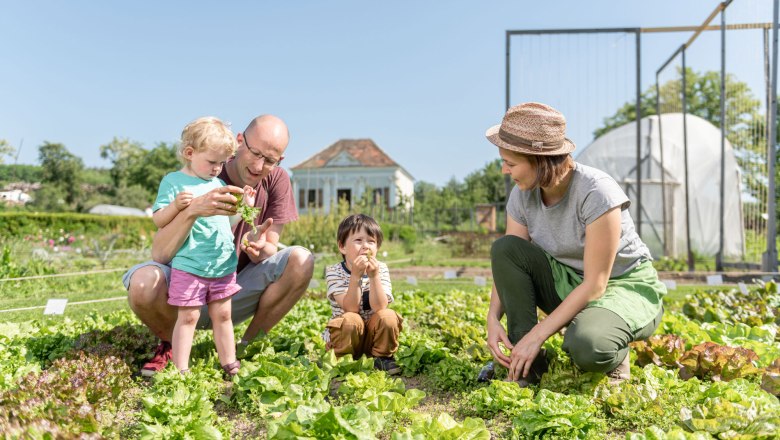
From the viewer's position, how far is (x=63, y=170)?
28078mm

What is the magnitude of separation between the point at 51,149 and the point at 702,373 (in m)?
34.6

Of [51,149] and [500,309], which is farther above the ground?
[51,149]

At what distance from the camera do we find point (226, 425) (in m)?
2.24

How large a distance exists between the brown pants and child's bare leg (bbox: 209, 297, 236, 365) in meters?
0.50

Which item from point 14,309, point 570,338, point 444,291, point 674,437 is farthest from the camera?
point 444,291

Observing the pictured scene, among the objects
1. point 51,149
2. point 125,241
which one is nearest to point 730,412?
point 125,241

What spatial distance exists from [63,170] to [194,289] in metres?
29.4

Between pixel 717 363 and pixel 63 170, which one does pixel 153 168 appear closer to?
pixel 63 170

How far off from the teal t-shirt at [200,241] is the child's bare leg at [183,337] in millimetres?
199

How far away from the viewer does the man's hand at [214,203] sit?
2600 mm

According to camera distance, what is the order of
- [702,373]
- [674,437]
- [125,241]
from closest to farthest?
[674,437]
[702,373]
[125,241]

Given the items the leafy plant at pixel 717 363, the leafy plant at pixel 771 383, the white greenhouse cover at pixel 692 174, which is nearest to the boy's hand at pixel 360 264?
the leafy plant at pixel 717 363

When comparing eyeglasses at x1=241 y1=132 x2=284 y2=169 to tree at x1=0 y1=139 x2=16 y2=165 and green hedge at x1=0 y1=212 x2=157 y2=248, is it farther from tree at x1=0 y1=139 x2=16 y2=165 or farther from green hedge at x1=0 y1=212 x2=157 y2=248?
green hedge at x1=0 y1=212 x2=157 y2=248

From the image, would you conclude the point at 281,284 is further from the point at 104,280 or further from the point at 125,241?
the point at 125,241
